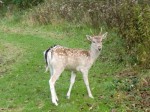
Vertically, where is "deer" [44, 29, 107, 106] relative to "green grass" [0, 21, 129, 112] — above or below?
above

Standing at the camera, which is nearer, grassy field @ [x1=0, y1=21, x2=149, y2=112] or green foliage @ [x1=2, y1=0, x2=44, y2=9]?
grassy field @ [x1=0, y1=21, x2=149, y2=112]

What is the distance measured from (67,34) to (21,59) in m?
4.67

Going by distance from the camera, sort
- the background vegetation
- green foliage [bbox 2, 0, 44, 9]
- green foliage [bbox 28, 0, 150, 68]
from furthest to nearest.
Result: 1. green foliage [bbox 2, 0, 44, 9]
2. green foliage [bbox 28, 0, 150, 68]
3. the background vegetation

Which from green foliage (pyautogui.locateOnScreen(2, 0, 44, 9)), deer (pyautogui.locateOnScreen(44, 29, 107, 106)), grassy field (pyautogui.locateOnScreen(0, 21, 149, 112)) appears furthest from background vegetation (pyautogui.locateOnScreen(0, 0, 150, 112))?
green foliage (pyautogui.locateOnScreen(2, 0, 44, 9))

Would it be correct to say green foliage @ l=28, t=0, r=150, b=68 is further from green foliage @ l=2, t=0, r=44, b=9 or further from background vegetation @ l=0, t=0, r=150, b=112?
green foliage @ l=2, t=0, r=44, b=9

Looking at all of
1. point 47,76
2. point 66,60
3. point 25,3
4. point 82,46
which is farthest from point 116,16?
point 25,3

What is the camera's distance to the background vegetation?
10172mm

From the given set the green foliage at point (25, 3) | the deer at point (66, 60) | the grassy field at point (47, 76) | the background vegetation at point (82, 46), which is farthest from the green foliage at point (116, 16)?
the deer at point (66, 60)

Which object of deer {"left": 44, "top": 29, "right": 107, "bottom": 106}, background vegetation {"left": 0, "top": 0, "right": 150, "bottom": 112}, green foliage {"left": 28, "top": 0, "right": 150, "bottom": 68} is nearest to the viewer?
deer {"left": 44, "top": 29, "right": 107, "bottom": 106}

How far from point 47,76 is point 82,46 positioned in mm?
4086

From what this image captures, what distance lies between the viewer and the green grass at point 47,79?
9.98 metres

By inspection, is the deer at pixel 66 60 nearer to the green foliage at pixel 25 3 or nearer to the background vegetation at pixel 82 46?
the background vegetation at pixel 82 46

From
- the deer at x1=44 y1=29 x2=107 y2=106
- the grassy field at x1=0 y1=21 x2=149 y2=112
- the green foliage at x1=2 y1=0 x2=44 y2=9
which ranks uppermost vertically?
the deer at x1=44 y1=29 x2=107 y2=106

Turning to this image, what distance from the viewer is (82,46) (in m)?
16.7
